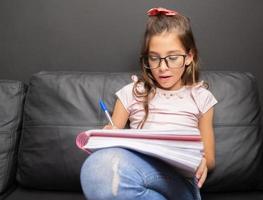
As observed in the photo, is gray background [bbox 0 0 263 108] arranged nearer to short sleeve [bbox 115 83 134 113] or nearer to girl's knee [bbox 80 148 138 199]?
short sleeve [bbox 115 83 134 113]

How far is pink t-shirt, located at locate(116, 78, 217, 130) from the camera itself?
1198 mm

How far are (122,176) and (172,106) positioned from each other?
46 centimetres

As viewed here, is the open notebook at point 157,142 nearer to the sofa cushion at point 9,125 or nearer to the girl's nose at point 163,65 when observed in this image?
the girl's nose at point 163,65

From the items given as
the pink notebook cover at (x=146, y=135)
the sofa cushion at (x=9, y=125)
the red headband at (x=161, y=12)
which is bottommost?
the sofa cushion at (x=9, y=125)

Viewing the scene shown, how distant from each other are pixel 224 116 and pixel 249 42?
1.47ft

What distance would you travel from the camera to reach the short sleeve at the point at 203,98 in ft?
4.02

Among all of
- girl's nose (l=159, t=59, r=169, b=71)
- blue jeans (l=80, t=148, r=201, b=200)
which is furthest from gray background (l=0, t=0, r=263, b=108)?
blue jeans (l=80, t=148, r=201, b=200)

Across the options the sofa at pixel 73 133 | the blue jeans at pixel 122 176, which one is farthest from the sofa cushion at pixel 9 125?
the blue jeans at pixel 122 176

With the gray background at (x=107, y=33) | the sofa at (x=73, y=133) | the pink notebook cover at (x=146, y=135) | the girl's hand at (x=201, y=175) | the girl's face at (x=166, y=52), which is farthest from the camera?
the gray background at (x=107, y=33)

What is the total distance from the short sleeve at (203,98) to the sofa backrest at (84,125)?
2.3 inches

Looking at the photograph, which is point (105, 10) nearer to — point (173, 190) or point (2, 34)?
point (2, 34)

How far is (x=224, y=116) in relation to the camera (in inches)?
50.4

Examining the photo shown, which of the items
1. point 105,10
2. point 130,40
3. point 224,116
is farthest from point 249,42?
point 105,10

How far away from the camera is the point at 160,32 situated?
1171 millimetres
